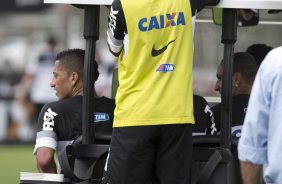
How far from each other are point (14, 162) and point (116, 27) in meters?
12.3

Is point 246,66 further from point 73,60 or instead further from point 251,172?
point 251,172

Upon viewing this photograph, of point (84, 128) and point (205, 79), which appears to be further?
point (205, 79)

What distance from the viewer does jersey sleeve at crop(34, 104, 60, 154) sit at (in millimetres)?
5309

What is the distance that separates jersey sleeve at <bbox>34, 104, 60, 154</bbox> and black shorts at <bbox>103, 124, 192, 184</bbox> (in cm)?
55

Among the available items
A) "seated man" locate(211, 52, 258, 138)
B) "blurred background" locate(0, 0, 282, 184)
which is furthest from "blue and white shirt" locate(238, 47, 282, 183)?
"blurred background" locate(0, 0, 282, 184)

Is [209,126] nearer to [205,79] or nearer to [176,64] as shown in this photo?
[176,64]

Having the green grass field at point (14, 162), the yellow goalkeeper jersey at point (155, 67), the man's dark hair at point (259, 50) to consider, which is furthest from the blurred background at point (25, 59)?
the yellow goalkeeper jersey at point (155, 67)

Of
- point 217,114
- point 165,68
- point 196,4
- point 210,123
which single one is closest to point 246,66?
point 217,114

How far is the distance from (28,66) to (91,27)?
580 inches

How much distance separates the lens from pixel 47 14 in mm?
19922

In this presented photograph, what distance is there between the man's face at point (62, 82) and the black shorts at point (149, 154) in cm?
98

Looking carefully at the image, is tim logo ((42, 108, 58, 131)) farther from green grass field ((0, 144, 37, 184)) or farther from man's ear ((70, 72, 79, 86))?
green grass field ((0, 144, 37, 184))

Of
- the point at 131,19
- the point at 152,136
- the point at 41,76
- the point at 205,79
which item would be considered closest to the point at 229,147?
the point at 152,136

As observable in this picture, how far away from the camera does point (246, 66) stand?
19.5 feet
